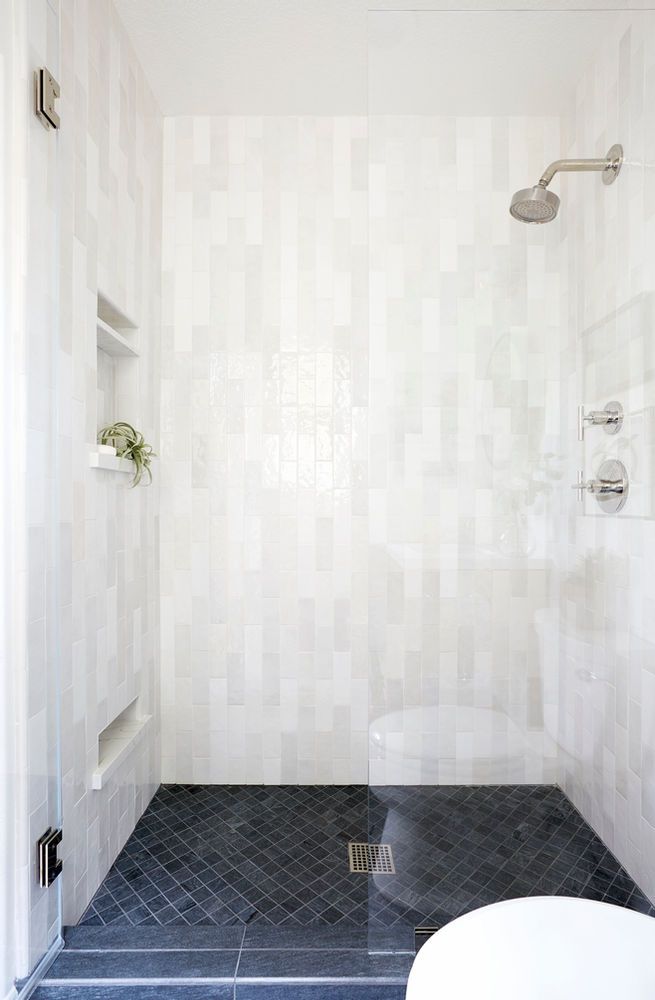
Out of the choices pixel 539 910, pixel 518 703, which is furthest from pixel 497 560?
pixel 539 910

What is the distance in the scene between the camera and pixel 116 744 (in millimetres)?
2002

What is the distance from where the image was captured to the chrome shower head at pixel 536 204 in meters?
1.35

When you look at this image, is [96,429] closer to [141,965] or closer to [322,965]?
[141,965]

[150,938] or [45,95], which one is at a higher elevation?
[45,95]

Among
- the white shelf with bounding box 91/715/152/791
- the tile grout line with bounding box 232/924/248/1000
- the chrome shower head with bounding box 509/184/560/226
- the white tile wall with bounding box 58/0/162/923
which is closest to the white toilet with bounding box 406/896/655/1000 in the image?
the tile grout line with bounding box 232/924/248/1000

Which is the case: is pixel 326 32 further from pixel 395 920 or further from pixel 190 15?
pixel 395 920

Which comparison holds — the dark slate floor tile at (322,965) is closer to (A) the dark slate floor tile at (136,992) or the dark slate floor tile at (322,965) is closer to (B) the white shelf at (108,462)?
(A) the dark slate floor tile at (136,992)

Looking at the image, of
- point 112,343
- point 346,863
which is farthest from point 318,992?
point 112,343

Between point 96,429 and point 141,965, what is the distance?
54.0 inches

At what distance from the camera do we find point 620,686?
1.39m

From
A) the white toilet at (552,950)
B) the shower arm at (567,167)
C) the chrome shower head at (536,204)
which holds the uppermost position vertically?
the shower arm at (567,167)

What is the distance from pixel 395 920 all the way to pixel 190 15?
2.67 meters

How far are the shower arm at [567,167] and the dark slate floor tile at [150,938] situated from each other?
189cm

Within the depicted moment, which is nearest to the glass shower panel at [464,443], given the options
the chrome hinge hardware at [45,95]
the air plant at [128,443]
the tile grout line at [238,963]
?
the tile grout line at [238,963]
